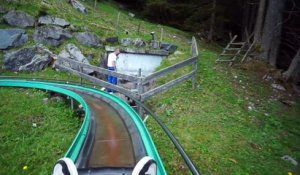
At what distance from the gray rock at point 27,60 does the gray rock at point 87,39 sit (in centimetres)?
240

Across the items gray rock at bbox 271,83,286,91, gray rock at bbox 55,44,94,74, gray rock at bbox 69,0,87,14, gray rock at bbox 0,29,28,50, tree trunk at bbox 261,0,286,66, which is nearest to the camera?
gray rock at bbox 271,83,286,91

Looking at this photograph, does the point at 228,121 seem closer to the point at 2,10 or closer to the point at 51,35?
the point at 51,35

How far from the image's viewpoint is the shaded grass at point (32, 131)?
23.7 ft

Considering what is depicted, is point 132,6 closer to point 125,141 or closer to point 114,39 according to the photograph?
point 114,39

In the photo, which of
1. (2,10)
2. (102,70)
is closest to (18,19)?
(2,10)

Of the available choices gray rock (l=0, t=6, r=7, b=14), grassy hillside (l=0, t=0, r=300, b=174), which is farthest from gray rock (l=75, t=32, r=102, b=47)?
gray rock (l=0, t=6, r=7, b=14)

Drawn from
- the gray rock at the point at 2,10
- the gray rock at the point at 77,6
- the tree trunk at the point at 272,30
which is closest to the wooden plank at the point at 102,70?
the gray rock at the point at 2,10

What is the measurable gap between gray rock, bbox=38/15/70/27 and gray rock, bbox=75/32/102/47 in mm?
1052

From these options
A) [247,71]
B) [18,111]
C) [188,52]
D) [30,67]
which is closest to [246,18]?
[188,52]

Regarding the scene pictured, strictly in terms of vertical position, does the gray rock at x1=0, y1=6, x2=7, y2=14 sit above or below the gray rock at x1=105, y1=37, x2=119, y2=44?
above

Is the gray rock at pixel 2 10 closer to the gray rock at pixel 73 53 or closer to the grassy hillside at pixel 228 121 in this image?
the grassy hillside at pixel 228 121

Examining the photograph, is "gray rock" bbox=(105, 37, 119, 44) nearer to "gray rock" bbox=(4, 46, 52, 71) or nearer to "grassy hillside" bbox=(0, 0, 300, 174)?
"grassy hillside" bbox=(0, 0, 300, 174)

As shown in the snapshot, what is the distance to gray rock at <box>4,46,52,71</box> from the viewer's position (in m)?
15.2

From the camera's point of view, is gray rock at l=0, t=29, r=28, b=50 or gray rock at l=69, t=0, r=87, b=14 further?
gray rock at l=69, t=0, r=87, b=14
